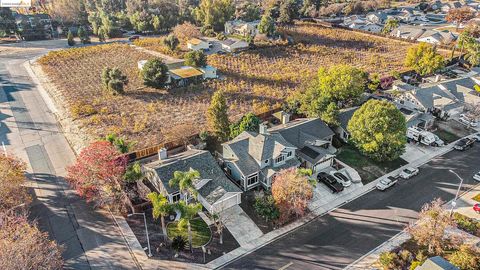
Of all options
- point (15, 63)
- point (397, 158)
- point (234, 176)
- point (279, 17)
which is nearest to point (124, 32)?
point (15, 63)

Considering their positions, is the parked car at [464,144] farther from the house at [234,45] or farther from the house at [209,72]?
the house at [234,45]

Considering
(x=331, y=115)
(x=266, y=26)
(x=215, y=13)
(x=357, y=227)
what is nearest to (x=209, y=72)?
(x=331, y=115)

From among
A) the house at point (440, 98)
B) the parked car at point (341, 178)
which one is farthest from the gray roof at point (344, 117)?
the house at point (440, 98)

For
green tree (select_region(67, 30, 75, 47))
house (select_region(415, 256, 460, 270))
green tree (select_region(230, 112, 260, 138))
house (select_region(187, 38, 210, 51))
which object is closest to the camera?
house (select_region(415, 256, 460, 270))

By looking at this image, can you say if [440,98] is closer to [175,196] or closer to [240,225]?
[240,225]

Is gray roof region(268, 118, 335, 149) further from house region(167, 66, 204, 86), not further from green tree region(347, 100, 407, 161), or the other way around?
house region(167, 66, 204, 86)

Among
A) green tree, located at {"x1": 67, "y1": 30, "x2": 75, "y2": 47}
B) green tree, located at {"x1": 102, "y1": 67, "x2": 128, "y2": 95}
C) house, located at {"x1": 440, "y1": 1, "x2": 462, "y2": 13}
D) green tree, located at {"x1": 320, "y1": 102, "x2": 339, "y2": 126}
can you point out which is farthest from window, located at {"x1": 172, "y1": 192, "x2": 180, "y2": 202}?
house, located at {"x1": 440, "y1": 1, "x2": 462, "y2": 13}
